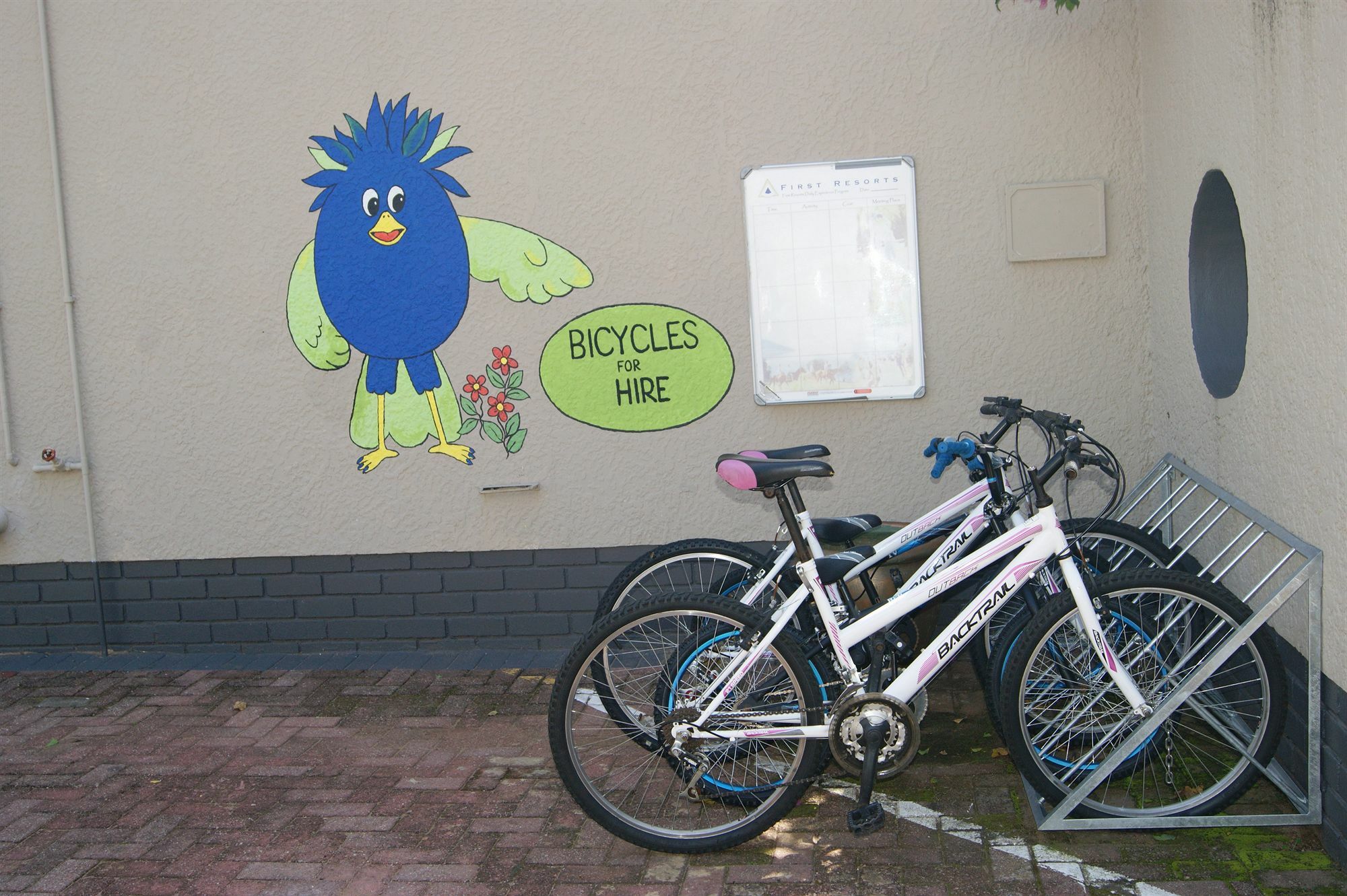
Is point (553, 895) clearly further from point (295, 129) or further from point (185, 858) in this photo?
point (295, 129)

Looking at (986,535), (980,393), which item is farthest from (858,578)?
(980,393)

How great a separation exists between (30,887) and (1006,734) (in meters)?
3.17

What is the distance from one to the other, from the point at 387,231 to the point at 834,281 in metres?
2.15

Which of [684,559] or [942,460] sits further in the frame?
[684,559]

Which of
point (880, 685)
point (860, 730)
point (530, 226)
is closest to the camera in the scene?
point (860, 730)

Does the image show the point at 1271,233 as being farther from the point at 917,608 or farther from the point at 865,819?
the point at 865,819

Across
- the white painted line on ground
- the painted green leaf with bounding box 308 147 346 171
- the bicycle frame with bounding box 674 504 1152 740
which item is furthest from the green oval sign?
the white painted line on ground

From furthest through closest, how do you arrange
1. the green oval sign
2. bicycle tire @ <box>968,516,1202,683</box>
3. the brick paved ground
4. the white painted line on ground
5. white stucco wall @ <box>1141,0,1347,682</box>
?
the green oval sign
bicycle tire @ <box>968,516,1202,683</box>
the brick paved ground
the white painted line on ground
white stucco wall @ <box>1141,0,1347,682</box>

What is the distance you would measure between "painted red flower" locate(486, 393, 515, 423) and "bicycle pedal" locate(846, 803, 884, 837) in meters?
2.74

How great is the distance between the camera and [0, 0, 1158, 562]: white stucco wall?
5.18m

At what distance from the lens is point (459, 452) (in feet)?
18.6

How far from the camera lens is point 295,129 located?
5539 millimetres

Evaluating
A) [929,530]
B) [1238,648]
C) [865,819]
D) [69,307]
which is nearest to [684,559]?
[929,530]

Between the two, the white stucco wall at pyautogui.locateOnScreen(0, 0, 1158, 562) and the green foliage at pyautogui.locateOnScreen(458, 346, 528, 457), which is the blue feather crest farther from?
the green foliage at pyautogui.locateOnScreen(458, 346, 528, 457)
